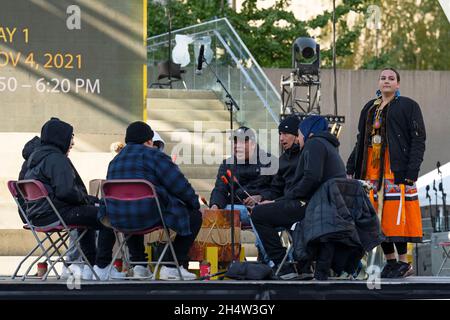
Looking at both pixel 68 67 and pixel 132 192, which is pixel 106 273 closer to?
pixel 132 192

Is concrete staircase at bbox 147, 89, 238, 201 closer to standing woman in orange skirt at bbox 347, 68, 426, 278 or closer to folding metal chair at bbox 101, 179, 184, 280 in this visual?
standing woman in orange skirt at bbox 347, 68, 426, 278

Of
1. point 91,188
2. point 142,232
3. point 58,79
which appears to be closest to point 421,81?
point 58,79

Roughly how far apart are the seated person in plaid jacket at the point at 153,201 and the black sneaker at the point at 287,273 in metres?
0.69

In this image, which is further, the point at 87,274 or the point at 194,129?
Result: the point at 194,129

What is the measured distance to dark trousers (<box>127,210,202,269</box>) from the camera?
10.3 metres

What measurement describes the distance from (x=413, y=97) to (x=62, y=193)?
1762 cm

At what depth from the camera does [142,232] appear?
9875 mm

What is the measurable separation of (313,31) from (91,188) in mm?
18797

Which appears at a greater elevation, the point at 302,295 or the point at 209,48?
the point at 209,48

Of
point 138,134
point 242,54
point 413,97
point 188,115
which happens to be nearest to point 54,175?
point 138,134

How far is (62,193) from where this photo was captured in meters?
10.2

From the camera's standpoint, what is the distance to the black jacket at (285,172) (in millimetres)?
→ 10922

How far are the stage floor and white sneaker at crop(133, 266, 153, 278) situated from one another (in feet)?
3.57
